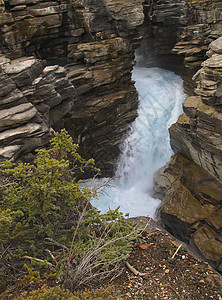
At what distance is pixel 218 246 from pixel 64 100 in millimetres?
9525

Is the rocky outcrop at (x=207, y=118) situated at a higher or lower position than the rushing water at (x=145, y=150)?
higher

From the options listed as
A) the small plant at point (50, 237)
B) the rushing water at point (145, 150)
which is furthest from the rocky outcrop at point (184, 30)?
the small plant at point (50, 237)

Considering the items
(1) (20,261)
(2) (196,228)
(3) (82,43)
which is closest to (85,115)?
(3) (82,43)

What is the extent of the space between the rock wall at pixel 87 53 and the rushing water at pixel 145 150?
805 millimetres

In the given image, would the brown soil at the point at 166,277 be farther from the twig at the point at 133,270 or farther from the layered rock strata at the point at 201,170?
the layered rock strata at the point at 201,170

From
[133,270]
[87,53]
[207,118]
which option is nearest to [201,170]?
[207,118]

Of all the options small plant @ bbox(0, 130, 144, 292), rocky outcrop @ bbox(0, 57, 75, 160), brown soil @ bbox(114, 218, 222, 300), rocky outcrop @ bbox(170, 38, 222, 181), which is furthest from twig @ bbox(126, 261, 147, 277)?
rocky outcrop @ bbox(170, 38, 222, 181)

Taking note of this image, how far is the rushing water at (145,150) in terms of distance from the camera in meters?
14.9

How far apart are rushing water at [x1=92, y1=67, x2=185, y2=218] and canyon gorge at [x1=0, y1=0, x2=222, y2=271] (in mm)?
740

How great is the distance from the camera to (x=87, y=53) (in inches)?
598

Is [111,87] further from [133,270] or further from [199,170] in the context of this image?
[133,270]

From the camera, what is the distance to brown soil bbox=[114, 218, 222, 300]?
15.8 ft

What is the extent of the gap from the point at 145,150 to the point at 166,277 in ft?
39.2

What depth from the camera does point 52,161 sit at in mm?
5184
